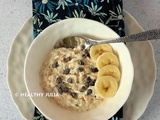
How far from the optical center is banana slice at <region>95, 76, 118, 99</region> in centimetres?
111

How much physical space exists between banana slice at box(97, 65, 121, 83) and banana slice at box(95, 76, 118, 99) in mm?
19

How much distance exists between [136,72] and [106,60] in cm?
14

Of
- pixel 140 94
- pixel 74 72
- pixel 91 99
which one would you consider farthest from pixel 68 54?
pixel 140 94

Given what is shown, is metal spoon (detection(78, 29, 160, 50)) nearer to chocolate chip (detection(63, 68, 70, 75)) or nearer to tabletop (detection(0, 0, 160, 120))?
chocolate chip (detection(63, 68, 70, 75))

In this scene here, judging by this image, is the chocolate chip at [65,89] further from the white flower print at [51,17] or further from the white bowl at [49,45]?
the white flower print at [51,17]

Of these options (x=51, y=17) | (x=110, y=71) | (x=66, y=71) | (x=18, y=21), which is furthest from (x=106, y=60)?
(x=18, y=21)

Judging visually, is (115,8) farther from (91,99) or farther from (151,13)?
(91,99)

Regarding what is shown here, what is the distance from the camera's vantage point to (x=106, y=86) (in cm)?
112

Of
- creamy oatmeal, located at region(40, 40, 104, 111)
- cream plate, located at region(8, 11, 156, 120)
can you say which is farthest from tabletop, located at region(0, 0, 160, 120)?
creamy oatmeal, located at region(40, 40, 104, 111)

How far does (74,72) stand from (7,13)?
363 mm

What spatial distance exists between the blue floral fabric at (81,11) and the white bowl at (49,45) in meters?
0.05

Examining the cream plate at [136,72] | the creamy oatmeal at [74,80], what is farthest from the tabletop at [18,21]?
the creamy oatmeal at [74,80]

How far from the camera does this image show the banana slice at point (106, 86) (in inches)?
43.7

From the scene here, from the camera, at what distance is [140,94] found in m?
1.18
